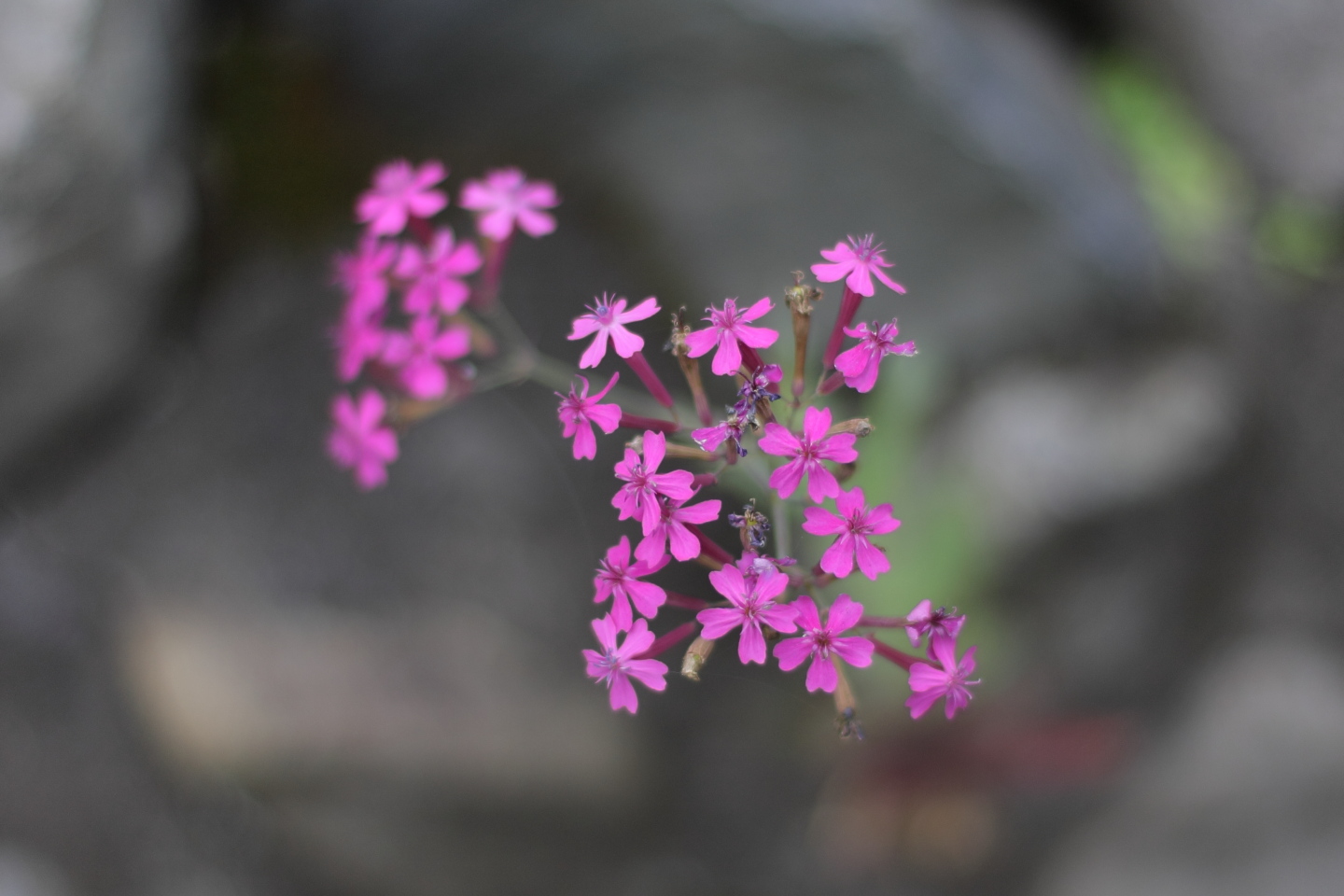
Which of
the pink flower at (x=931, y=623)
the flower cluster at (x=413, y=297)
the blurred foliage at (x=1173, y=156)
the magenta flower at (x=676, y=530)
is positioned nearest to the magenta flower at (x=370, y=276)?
the flower cluster at (x=413, y=297)

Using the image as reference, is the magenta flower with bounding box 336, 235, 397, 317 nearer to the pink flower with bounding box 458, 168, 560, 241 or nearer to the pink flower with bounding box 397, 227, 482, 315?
the pink flower with bounding box 397, 227, 482, 315

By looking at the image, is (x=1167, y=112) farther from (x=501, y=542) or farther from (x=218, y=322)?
(x=218, y=322)

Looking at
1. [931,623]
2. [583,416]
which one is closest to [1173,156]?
[931,623]

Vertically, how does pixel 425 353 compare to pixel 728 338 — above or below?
above

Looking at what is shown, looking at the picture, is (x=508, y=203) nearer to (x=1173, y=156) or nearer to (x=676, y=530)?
(x=676, y=530)

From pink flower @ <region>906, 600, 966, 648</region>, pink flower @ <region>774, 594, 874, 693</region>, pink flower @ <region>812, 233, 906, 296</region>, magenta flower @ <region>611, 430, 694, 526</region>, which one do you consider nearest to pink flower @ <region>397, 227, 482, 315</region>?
magenta flower @ <region>611, 430, 694, 526</region>

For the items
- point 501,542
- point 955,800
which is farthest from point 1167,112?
point 501,542
